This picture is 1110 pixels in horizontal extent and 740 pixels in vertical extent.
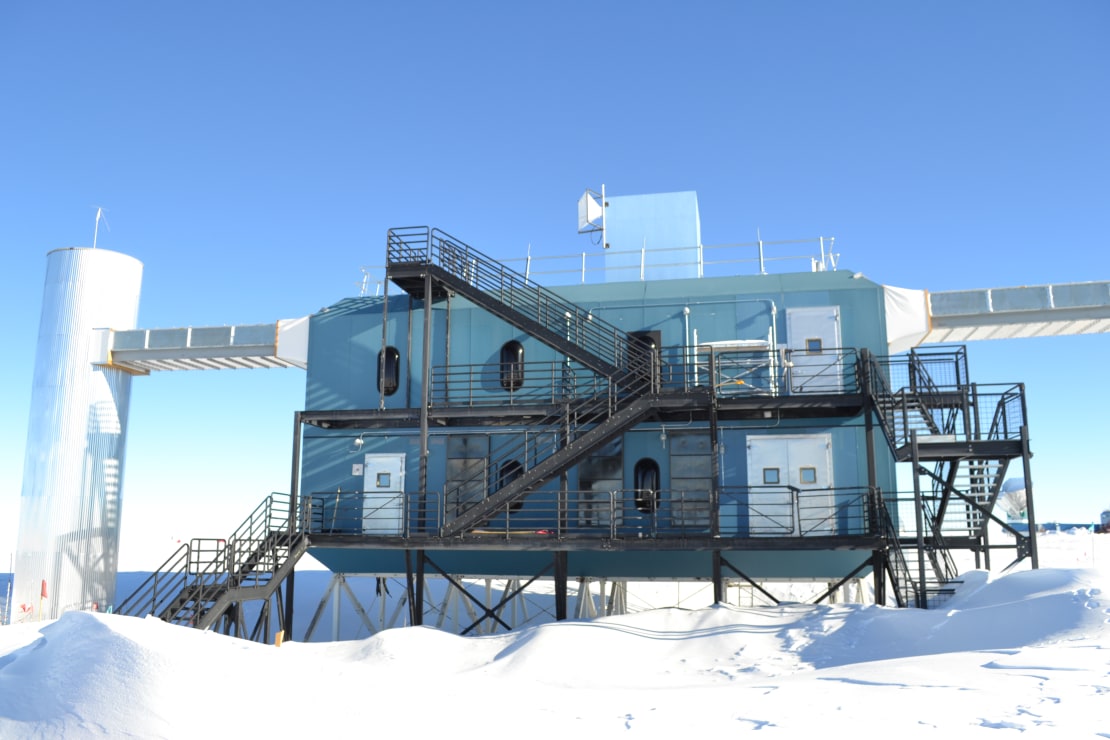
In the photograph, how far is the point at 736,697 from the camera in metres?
11.1

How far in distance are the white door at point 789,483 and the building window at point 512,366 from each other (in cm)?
642

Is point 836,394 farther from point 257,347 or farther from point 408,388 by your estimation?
point 257,347

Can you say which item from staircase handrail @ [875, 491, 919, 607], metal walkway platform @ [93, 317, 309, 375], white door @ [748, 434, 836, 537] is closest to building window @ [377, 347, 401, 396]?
metal walkway platform @ [93, 317, 309, 375]

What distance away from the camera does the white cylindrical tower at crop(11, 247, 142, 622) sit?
29.2 metres

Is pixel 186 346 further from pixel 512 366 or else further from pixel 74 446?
pixel 512 366

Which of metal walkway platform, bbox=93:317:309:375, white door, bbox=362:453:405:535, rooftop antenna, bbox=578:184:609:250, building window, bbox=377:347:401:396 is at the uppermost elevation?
rooftop antenna, bbox=578:184:609:250

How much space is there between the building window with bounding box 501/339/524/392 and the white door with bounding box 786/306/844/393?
282 inches

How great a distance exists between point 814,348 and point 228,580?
50.6 feet

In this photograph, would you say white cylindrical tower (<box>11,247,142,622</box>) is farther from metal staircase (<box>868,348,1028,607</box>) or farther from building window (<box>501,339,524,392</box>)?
metal staircase (<box>868,348,1028,607</box>)

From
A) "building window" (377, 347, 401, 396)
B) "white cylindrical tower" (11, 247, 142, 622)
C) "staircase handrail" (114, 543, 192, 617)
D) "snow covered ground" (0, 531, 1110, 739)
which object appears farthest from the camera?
"white cylindrical tower" (11, 247, 142, 622)

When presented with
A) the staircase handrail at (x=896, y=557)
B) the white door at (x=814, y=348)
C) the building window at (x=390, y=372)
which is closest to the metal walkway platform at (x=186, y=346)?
the building window at (x=390, y=372)

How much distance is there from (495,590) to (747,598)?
16.6 meters

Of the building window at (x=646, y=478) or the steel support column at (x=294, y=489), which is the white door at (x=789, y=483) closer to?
the building window at (x=646, y=478)

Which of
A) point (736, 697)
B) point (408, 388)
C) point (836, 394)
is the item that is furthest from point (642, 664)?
point (408, 388)
